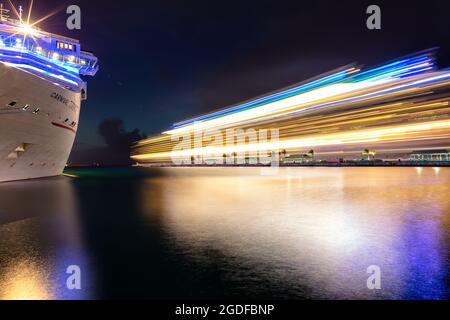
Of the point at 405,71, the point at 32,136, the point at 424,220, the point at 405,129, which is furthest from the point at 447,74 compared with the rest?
the point at 32,136

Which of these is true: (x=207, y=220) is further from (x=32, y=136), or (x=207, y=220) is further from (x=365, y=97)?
(x=365, y=97)

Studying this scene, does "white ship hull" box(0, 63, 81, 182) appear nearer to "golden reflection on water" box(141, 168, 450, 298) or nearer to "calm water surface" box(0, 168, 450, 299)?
"calm water surface" box(0, 168, 450, 299)

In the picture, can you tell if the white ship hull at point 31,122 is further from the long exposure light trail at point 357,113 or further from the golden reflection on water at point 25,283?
the long exposure light trail at point 357,113

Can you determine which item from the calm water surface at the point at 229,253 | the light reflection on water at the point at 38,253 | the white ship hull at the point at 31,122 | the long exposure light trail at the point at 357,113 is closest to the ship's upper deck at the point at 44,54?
the white ship hull at the point at 31,122

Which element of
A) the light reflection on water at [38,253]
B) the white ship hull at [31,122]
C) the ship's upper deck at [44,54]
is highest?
the ship's upper deck at [44,54]

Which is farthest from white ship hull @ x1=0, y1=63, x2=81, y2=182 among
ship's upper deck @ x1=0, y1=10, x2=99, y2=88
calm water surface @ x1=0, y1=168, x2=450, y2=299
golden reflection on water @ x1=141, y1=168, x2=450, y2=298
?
golden reflection on water @ x1=141, y1=168, x2=450, y2=298

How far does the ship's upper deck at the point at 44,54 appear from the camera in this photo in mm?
23391

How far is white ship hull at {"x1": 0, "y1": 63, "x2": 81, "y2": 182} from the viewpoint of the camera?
2052cm

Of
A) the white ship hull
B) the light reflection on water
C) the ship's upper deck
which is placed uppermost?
the ship's upper deck

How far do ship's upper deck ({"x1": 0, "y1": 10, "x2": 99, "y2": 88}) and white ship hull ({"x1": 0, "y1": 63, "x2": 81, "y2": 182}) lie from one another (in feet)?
4.64

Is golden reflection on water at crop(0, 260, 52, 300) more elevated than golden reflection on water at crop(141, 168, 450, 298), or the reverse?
golden reflection on water at crop(0, 260, 52, 300)

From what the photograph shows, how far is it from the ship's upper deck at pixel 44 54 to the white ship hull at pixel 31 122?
1415mm

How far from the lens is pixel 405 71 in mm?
38562

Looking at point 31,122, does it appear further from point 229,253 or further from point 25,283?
point 229,253
